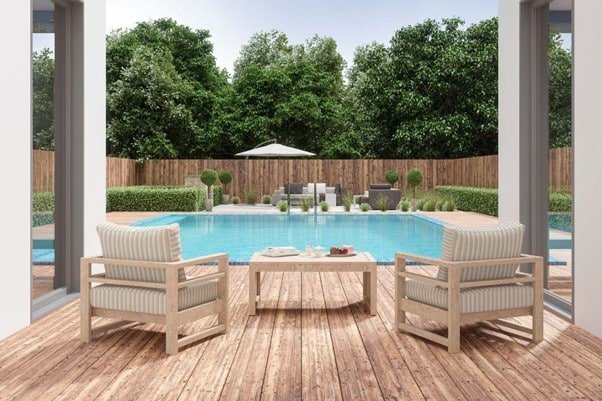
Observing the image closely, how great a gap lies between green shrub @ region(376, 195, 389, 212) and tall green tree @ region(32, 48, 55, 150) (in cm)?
1267

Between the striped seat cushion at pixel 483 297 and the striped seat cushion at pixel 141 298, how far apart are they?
5.21ft

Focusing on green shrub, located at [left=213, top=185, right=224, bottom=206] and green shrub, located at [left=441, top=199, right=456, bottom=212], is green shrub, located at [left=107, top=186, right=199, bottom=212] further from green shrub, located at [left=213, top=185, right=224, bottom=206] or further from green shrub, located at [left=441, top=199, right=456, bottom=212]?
green shrub, located at [left=441, top=199, right=456, bottom=212]

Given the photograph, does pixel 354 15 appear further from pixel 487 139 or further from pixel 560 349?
pixel 560 349

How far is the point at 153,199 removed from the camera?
17.6 m

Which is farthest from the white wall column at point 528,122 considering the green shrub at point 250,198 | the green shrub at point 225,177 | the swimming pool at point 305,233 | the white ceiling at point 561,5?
the green shrub at point 225,177

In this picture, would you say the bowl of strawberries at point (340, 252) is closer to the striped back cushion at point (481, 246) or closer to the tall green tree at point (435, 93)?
the striped back cushion at point (481, 246)

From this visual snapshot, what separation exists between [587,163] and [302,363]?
106 inches

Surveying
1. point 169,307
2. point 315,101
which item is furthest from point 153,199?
point 169,307

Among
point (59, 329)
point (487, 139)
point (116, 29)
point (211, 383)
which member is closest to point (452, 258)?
point (211, 383)

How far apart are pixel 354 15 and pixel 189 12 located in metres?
8.37

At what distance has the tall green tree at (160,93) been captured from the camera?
79.6ft

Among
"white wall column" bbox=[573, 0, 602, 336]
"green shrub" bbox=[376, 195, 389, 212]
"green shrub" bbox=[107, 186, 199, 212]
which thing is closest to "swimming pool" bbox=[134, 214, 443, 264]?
"green shrub" bbox=[107, 186, 199, 212]

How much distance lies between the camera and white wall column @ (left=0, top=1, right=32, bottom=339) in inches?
176

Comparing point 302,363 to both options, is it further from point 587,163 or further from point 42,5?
point 42,5
